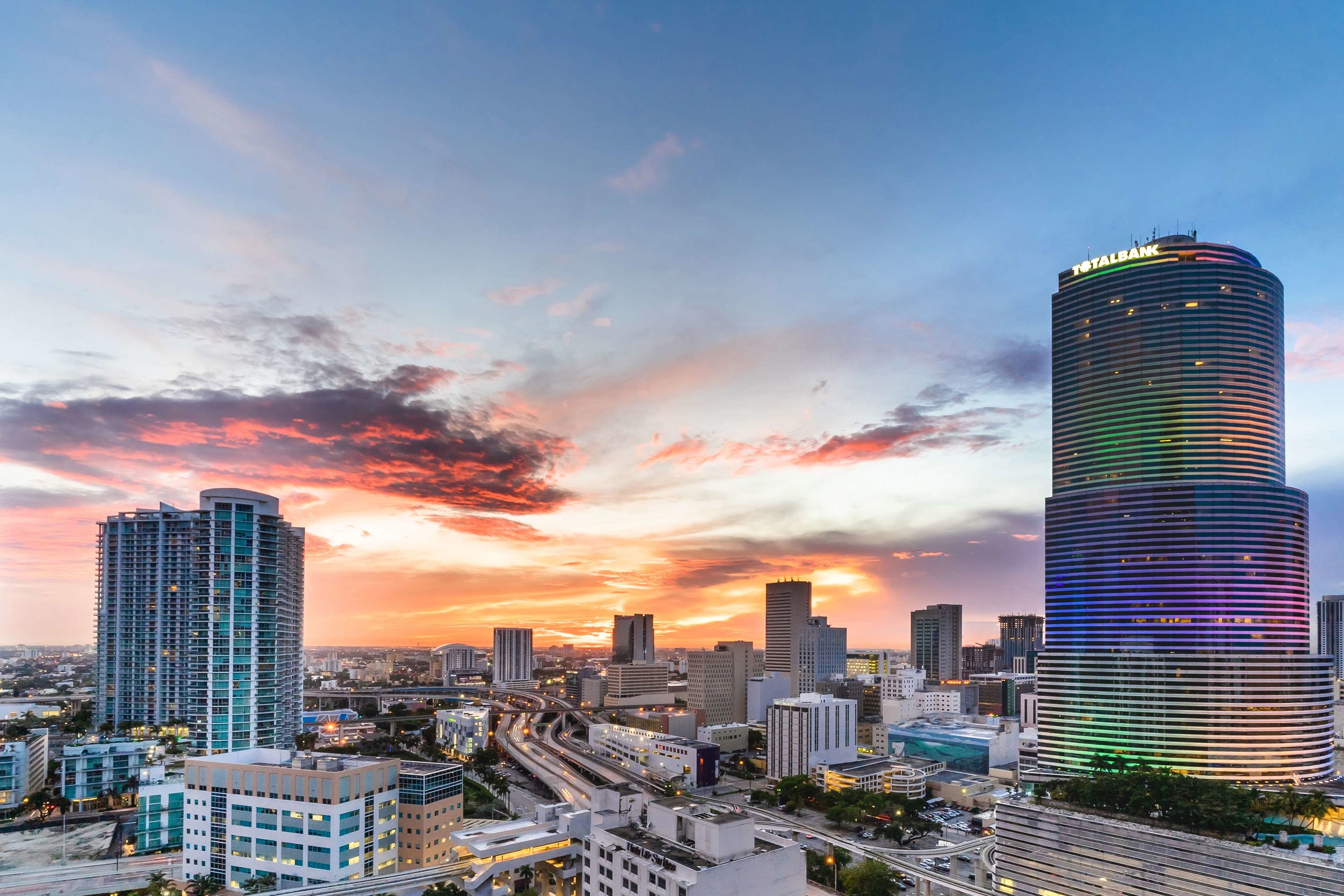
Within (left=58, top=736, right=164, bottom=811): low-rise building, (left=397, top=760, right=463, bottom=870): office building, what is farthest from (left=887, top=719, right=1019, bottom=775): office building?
(left=58, top=736, right=164, bottom=811): low-rise building

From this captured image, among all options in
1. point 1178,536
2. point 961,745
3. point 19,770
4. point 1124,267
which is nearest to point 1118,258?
point 1124,267

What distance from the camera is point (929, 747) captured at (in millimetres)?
151500

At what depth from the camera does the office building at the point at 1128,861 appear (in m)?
53.8

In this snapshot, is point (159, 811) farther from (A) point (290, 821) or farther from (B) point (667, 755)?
(B) point (667, 755)

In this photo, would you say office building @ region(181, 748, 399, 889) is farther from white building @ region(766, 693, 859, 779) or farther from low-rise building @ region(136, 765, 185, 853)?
white building @ region(766, 693, 859, 779)

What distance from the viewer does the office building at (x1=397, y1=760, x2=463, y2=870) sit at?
2864 inches

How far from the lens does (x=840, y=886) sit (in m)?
80.2

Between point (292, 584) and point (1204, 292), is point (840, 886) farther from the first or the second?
point (1204, 292)

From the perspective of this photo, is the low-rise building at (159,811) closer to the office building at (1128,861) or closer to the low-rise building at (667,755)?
the low-rise building at (667,755)

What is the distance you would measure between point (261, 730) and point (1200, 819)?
105 metres

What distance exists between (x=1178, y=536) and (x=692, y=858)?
326 ft

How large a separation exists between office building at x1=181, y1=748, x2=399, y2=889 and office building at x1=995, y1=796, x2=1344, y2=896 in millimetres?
55391

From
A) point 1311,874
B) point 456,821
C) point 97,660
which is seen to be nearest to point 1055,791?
point 1311,874

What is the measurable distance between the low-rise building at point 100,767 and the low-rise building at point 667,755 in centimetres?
7985
